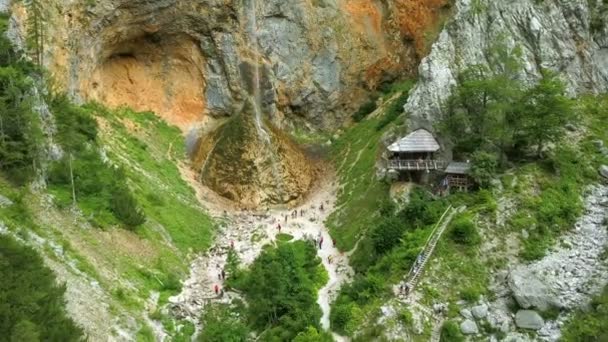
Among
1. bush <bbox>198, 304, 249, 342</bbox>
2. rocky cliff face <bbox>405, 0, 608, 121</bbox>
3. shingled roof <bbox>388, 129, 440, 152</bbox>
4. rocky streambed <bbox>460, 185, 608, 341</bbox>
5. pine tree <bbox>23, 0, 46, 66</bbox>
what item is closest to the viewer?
bush <bbox>198, 304, 249, 342</bbox>

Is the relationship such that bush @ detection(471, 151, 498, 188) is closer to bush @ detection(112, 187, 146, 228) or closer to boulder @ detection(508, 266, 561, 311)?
boulder @ detection(508, 266, 561, 311)

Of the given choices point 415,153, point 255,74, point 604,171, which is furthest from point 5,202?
point 604,171

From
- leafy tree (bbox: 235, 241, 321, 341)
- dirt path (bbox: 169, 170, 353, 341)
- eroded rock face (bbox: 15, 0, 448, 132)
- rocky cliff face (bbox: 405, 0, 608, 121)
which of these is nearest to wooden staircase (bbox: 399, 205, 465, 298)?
dirt path (bbox: 169, 170, 353, 341)

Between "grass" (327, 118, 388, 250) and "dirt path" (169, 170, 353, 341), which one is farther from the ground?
"grass" (327, 118, 388, 250)

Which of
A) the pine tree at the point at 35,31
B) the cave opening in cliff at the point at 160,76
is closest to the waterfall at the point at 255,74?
the cave opening in cliff at the point at 160,76

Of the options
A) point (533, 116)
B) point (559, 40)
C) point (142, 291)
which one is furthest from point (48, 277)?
point (559, 40)

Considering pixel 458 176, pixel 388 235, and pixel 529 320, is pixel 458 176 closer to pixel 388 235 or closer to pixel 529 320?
pixel 388 235

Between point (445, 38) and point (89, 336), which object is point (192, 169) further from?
point (89, 336)
